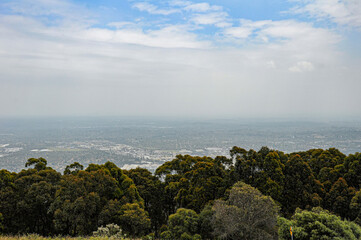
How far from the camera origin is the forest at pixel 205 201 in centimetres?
1164

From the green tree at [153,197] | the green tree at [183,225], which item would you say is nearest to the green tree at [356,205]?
the green tree at [183,225]

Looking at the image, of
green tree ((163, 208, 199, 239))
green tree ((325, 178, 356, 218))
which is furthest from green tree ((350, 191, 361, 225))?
green tree ((163, 208, 199, 239))

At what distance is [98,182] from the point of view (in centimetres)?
1523

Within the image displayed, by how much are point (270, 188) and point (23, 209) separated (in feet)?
51.1

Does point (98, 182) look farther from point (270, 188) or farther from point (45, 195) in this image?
point (270, 188)

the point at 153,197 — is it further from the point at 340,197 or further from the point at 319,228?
the point at 340,197

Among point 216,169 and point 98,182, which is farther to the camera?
point 216,169

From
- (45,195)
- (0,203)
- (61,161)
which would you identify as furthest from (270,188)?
(61,161)

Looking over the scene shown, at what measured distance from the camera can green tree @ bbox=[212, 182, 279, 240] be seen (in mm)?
11516

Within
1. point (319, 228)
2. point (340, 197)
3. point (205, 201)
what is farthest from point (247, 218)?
point (340, 197)

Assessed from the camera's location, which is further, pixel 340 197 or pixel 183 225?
pixel 340 197

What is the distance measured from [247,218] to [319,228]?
10.7 ft

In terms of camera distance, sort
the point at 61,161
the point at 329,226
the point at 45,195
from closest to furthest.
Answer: the point at 329,226 → the point at 45,195 → the point at 61,161

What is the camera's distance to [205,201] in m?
16.2
